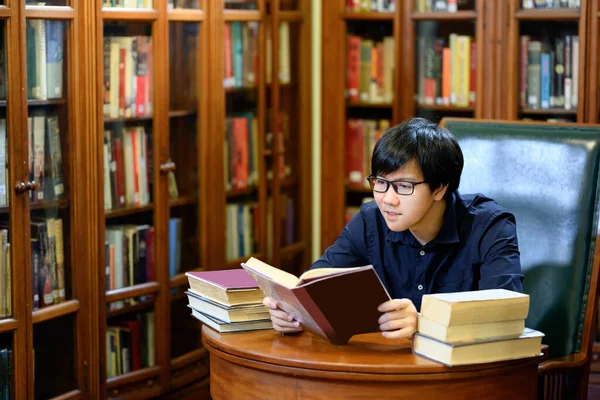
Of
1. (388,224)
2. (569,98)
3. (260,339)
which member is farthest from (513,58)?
(260,339)

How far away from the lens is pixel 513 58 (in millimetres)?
3887

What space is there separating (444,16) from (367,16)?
1.16ft

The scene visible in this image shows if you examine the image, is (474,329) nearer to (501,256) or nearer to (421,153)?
(501,256)

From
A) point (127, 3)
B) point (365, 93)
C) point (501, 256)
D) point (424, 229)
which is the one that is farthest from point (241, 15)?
point (501, 256)

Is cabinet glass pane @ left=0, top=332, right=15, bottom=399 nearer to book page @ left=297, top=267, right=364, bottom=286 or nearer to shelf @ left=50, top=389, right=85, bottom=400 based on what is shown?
shelf @ left=50, top=389, right=85, bottom=400

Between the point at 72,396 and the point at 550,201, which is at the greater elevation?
the point at 550,201

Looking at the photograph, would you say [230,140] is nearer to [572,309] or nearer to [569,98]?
[569,98]

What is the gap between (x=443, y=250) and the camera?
7.66 feet

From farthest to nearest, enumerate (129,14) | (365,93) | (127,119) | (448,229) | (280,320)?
(365,93)
(127,119)
(129,14)
(448,229)
(280,320)

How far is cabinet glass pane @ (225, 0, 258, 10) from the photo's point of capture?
12.3 ft

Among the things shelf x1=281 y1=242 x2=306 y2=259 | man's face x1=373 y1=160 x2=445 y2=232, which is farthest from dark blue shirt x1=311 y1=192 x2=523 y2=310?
shelf x1=281 y1=242 x2=306 y2=259

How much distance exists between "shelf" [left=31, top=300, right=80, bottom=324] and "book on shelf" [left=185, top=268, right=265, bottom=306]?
93 centimetres

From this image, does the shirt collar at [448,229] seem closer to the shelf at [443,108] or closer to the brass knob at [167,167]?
the brass knob at [167,167]

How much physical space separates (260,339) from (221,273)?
246 mm
